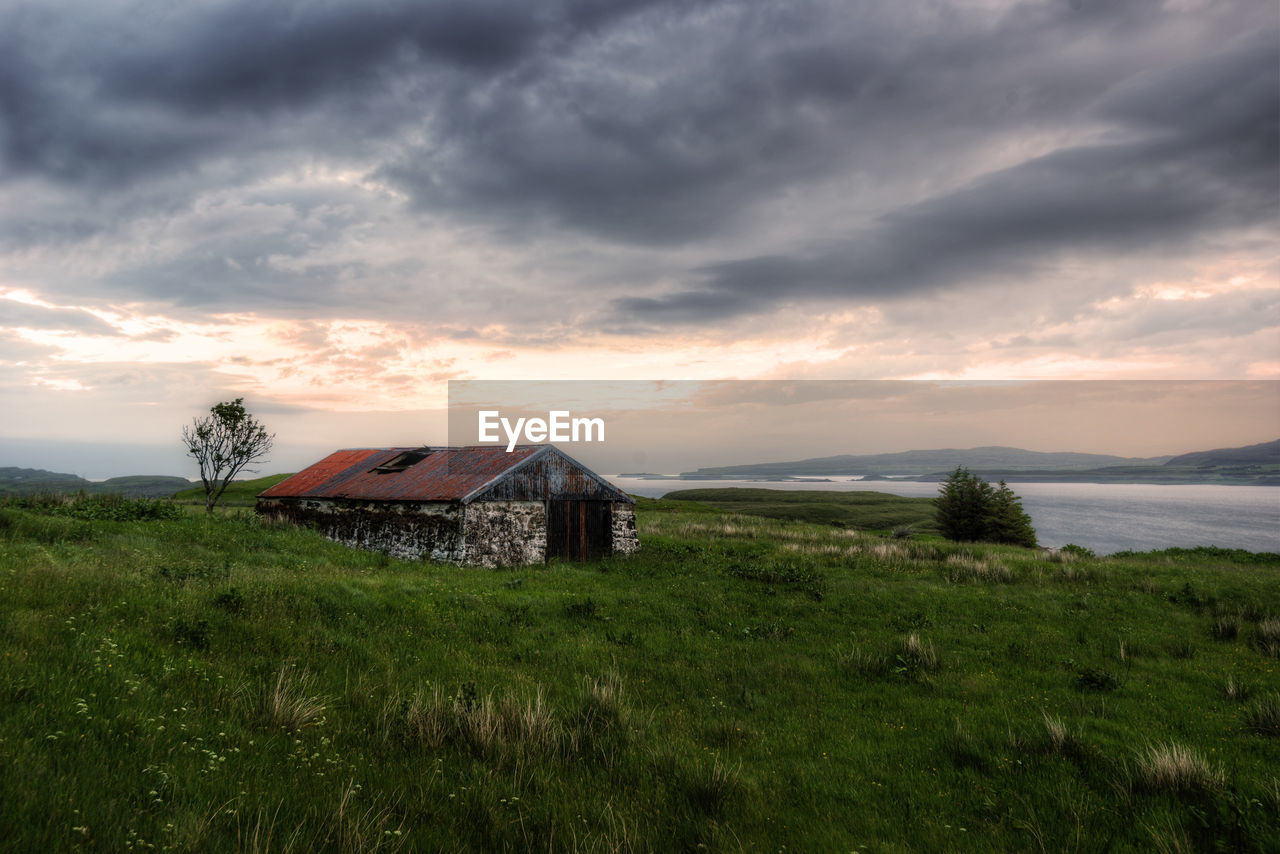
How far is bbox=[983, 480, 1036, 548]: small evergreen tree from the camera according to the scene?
41000mm

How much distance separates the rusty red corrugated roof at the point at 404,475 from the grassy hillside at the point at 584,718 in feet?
26.9

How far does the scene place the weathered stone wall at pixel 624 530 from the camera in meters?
26.4

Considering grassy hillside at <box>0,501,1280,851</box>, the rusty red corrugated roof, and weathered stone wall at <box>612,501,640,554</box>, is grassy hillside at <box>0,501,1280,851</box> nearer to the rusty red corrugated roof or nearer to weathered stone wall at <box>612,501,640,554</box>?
the rusty red corrugated roof

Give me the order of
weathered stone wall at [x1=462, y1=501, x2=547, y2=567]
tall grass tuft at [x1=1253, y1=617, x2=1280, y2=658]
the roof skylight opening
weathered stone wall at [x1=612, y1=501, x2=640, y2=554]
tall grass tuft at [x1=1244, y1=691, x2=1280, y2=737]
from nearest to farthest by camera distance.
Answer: tall grass tuft at [x1=1244, y1=691, x2=1280, y2=737] < tall grass tuft at [x1=1253, y1=617, x2=1280, y2=658] < weathered stone wall at [x1=462, y1=501, x2=547, y2=567] < weathered stone wall at [x1=612, y1=501, x2=640, y2=554] < the roof skylight opening

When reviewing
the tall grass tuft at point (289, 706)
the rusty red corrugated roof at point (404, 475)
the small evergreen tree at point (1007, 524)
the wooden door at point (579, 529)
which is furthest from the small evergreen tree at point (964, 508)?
the tall grass tuft at point (289, 706)

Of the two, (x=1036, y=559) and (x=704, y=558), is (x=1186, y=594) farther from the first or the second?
(x=704, y=558)

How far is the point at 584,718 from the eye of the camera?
7.36 metres

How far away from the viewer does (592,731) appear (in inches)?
272

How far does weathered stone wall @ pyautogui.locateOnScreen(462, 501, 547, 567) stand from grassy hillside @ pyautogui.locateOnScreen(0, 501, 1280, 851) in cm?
653

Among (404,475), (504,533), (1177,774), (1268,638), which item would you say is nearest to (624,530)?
(504,533)

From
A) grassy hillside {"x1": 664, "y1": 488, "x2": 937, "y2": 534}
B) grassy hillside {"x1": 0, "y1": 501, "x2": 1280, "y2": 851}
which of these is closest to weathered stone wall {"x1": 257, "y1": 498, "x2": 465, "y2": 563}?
grassy hillside {"x1": 0, "y1": 501, "x2": 1280, "y2": 851}

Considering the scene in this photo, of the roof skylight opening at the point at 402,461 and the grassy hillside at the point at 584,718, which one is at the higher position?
the roof skylight opening at the point at 402,461

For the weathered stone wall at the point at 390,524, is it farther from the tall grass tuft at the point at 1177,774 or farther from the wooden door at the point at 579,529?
the tall grass tuft at the point at 1177,774

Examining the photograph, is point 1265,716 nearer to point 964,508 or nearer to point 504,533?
point 504,533
